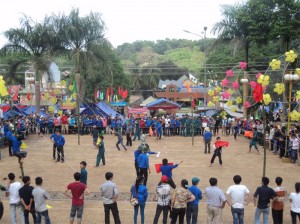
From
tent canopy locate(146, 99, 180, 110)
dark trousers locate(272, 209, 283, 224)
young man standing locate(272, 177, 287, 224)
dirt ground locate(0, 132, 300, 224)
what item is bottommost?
dirt ground locate(0, 132, 300, 224)

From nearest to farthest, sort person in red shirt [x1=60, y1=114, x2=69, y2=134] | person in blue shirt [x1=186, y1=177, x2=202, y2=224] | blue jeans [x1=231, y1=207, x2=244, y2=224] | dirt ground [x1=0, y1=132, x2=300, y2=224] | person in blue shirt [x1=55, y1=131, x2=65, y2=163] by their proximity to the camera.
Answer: blue jeans [x1=231, y1=207, x2=244, y2=224] → person in blue shirt [x1=186, y1=177, x2=202, y2=224] → dirt ground [x1=0, y1=132, x2=300, y2=224] → person in blue shirt [x1=55, y1=131, x2=65, y2=163] → person in red shirt [x1=60, y1=114, x2=69, y2=134]

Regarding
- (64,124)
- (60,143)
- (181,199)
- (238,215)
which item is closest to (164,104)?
(64,124)

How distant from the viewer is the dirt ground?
1070 centimetres

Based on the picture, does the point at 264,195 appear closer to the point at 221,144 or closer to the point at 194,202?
the point at 194,202

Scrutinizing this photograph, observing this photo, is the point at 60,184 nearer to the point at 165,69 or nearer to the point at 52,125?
the point at 52,125

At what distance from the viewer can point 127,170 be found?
15797 mm

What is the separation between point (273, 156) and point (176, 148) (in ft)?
16.9

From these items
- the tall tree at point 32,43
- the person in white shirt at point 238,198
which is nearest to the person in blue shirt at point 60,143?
the person in white shirt at point 238,198

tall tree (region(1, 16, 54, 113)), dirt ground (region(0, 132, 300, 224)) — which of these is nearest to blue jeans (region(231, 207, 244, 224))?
dirt ground (region(0, 132, 300, 224))

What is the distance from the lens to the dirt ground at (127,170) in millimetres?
10698

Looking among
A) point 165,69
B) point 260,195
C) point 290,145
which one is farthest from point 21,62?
point 165,69

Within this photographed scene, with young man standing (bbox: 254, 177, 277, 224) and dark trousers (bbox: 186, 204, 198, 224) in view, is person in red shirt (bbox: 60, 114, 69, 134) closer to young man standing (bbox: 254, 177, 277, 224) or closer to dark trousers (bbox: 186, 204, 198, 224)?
dark trousers (bbox: 186, 204, 198, 224)

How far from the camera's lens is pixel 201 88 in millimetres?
58406

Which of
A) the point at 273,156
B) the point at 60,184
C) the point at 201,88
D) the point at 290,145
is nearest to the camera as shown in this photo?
the point at 60,184
